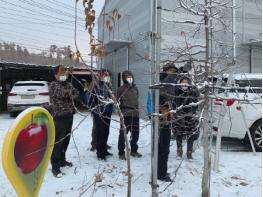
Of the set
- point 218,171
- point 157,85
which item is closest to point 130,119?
point 218,171

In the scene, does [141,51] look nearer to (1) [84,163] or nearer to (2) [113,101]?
(1) [84,163]

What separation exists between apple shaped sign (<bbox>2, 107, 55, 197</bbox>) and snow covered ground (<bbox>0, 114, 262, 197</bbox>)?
1.08 metres

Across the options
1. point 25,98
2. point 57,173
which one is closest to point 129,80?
point 57,173

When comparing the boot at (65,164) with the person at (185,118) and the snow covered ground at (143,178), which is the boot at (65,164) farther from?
the person at (185,118)

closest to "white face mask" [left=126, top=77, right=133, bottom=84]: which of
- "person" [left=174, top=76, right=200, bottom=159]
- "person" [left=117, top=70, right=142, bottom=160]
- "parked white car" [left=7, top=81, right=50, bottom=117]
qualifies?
"person" [left=117, top=70, right=142, bottom=160]

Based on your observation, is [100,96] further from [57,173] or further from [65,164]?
[65,164]

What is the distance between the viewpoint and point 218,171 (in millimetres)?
5266

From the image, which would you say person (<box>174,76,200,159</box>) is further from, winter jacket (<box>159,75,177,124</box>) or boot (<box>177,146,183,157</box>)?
winter jacket (<box>159,75,177,124</box>)

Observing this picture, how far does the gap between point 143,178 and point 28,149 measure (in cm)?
226

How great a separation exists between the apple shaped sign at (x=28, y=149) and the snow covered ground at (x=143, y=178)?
3.54 ft

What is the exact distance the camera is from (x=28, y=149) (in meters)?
2.96

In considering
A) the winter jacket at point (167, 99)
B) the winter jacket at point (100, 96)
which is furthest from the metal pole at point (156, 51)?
the winter jacket at point (100, 96)

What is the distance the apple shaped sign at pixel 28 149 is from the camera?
270 cm

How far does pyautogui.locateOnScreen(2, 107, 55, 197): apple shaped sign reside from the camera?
270 centimetres
